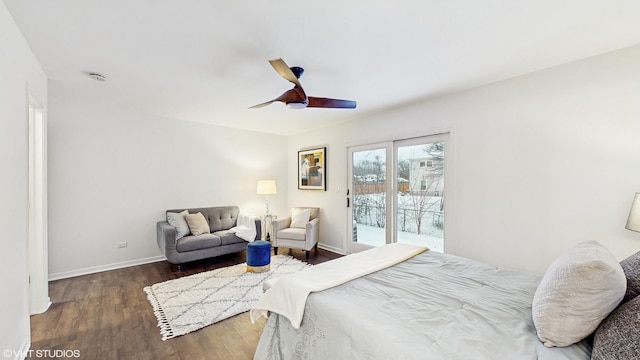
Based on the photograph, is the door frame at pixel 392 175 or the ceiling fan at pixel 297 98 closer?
the ceiling fan at pixel 297 98

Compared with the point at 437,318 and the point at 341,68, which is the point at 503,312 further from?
the point at 341,68

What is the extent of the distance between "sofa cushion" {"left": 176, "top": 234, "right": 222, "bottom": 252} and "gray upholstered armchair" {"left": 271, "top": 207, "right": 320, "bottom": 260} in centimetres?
98

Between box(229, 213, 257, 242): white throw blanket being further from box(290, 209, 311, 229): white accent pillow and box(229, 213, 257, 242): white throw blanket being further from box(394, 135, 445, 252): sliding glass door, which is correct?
box(394, 135, 445, 252): sliding glass door

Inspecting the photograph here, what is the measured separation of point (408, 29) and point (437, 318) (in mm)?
1954

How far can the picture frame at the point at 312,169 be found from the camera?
5.14 meters

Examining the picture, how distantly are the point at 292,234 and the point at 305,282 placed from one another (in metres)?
2.78

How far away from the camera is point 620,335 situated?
889mm

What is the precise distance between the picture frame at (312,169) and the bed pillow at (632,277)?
4.09 meters

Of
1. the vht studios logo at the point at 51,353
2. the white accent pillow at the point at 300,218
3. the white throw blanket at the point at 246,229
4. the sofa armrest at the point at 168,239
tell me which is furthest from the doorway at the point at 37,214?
the white accent pillow at the point at 300,218

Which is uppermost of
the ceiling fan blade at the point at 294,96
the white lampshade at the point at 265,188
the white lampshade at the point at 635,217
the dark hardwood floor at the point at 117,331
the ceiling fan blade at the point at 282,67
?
the ceiling fan blade at the point at 282,67

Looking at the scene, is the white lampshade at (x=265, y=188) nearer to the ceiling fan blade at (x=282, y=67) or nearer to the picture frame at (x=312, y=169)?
the picture frame at (x=312, y=169)

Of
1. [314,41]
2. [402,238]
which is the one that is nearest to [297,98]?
[314,41]

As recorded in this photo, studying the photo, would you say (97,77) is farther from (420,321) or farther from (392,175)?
(392,175)

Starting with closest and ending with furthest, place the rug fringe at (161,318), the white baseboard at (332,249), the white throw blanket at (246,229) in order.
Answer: the rug fringe at (161,318)
the white throw blanket at (246,229)
the white baseboard at (332,249)
